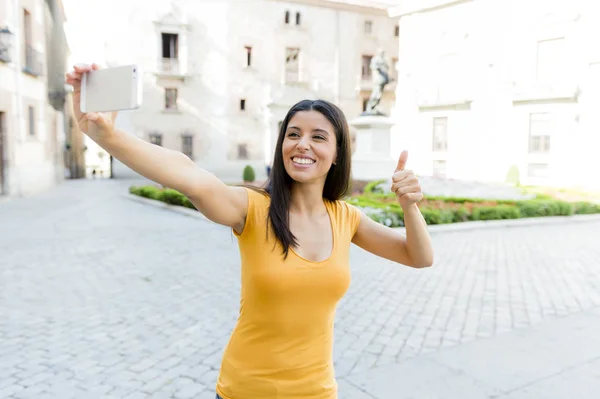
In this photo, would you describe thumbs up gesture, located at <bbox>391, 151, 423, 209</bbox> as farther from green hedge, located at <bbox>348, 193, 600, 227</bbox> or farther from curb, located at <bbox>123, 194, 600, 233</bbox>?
green hedge, located at <bbox>348, 193, 600, 227</bbox>

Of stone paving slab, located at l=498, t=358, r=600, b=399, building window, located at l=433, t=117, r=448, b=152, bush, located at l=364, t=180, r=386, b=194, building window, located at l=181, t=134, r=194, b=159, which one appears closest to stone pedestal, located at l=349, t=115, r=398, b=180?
bush, located at l=364, t=180, r=386, b=194

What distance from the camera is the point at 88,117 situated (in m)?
1.48

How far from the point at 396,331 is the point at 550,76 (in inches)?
988

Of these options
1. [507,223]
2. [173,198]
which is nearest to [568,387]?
[507,223]

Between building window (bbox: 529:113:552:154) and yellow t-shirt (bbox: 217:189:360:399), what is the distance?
1081 inches

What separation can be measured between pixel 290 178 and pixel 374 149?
19.8 meters

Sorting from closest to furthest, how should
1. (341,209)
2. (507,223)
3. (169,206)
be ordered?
(341,209), (507,223), (169,206)

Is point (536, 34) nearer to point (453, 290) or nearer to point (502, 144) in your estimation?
point (502, 144)

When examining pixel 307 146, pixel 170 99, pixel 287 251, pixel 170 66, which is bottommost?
pixel 287 251

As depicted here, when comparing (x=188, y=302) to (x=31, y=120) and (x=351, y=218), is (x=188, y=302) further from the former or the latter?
(x=31, y=120)

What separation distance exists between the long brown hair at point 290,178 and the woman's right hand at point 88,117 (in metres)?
0.62

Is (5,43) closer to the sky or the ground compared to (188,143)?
closer to the sky

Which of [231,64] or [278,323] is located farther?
[231,64]

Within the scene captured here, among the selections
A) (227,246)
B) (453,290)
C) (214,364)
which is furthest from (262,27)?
(214,364)
